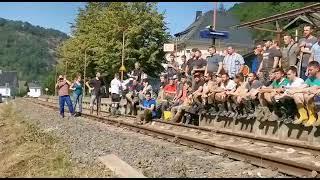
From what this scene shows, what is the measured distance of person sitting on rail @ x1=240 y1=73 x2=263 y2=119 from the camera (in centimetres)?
1178

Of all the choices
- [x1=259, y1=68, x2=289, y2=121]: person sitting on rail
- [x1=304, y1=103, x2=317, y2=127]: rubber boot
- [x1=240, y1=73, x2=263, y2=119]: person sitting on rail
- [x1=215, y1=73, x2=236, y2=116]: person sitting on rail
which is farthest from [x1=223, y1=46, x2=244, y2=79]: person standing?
[x1=304, y1=103, x2=317, y2=127]: rubber boot

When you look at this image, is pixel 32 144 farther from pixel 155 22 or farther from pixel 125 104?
pixel 155 22

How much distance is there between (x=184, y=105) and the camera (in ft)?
50.5

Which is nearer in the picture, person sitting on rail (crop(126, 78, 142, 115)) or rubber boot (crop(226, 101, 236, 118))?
rubber boot (crop(226, 101, 236, 118))

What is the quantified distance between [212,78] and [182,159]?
260 inches

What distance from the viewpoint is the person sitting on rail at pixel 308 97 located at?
985 centimetres

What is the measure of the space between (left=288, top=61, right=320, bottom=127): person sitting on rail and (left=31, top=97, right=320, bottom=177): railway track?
828 millimetres

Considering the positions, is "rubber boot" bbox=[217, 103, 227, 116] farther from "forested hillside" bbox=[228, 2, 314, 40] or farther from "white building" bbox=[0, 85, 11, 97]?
"white building" bbox=[0, 85, 11, 97]

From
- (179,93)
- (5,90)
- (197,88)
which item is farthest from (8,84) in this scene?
(197,88)

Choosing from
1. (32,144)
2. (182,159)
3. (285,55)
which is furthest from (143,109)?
(182,159)

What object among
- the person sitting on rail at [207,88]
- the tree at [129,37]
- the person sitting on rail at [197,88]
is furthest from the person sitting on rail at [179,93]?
the tree at [129,37]

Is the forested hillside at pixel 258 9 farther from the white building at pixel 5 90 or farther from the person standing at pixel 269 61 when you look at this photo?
the person standing at pixel 269 61

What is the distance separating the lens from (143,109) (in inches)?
690

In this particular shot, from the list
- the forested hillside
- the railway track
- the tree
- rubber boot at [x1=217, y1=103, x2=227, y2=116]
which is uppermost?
the forested hillside
